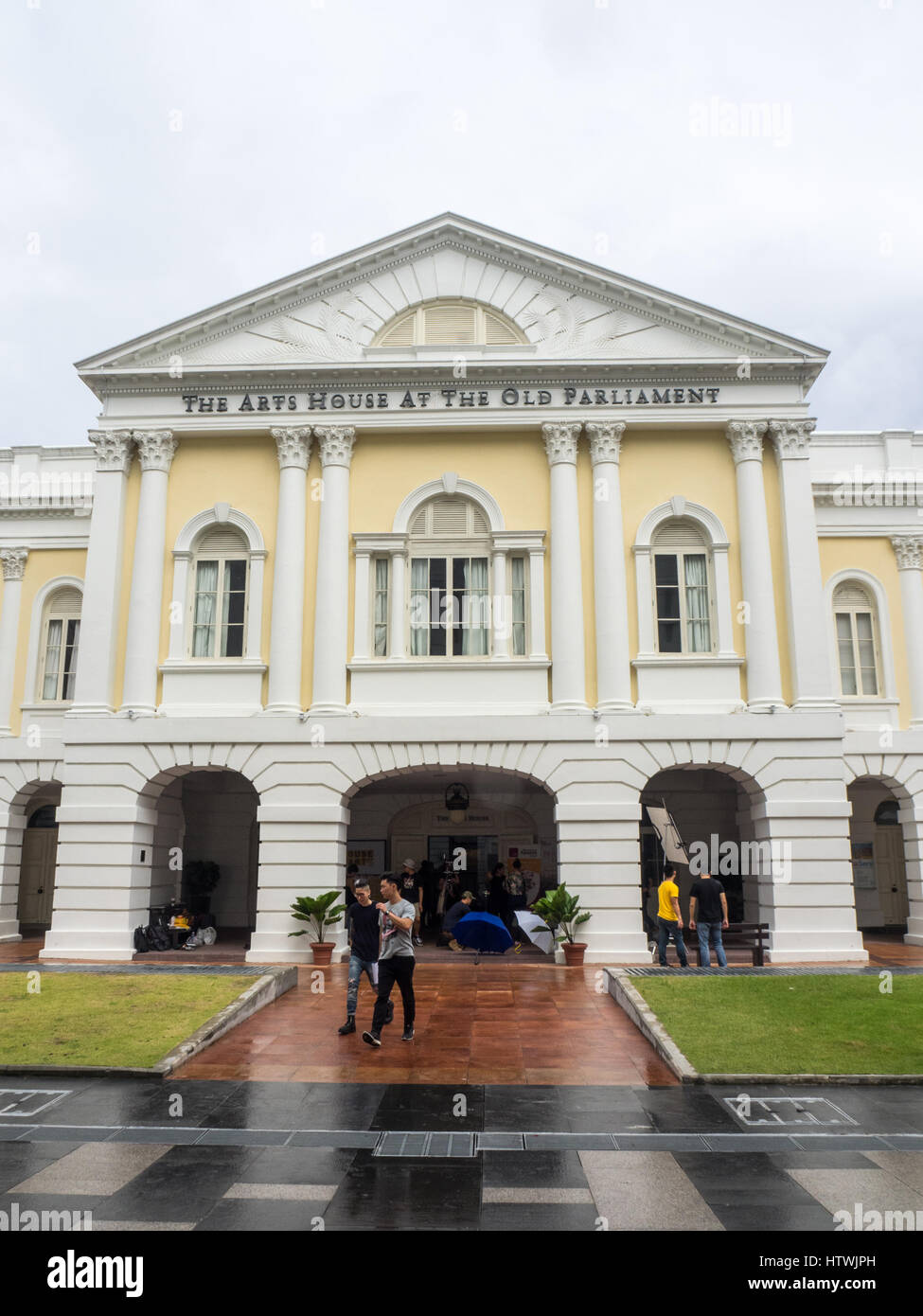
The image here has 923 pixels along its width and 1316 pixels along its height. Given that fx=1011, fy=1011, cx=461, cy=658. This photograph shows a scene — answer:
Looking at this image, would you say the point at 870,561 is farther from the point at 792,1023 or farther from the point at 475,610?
the point at 792,1023

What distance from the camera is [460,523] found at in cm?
2184

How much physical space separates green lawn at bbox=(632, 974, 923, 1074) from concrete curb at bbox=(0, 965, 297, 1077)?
5276 millimetres

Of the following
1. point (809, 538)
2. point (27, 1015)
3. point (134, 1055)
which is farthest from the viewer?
point (809, 538)

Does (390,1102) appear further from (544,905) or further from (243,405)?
(243,405)

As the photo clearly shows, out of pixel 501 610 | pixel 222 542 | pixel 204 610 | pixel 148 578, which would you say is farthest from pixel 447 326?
pixel 148 578

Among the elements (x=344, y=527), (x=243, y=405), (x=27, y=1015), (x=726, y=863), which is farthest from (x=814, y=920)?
(x=243, y=405)

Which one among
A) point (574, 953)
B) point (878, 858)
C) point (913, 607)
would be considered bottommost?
point (574, 953)

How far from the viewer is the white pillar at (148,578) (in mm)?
21062

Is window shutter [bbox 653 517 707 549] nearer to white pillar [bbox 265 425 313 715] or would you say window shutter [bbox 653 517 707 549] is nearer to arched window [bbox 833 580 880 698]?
arched window [bbox 833 580 880 698]

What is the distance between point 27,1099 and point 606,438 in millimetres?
16496

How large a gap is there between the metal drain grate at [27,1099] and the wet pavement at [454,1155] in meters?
0.03

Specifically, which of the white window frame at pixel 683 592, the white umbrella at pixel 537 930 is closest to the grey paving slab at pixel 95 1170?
the white umbrella at pixel 537 930

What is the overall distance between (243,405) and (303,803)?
342 inches

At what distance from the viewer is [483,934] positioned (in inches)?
688
